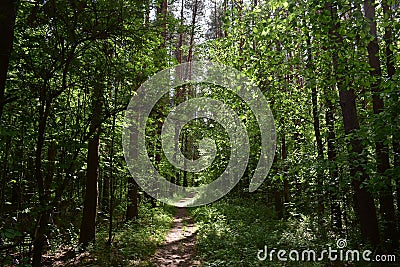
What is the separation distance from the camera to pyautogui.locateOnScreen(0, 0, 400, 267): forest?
446 centimetres

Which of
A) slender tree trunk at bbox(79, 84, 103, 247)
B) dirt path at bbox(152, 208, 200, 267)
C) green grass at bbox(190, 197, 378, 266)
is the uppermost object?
slender tree trunk at bbox(79, 84, 103, 247)

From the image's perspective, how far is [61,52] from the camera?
428cm

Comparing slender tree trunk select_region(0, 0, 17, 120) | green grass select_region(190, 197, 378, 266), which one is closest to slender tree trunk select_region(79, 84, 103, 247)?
green grass select_region(190, 197, 378, 266)

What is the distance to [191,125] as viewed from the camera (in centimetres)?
1120

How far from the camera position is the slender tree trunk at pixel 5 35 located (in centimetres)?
310

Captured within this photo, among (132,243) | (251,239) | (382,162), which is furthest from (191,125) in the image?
(382,162)

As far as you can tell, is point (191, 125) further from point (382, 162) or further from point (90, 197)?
point (382, 162)

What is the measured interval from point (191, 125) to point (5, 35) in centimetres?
824

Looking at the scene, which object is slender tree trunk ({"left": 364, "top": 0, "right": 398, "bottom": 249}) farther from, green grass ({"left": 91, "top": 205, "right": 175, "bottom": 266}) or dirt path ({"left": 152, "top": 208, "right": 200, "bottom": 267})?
green grass ({"left": 91, "top": 205, "right": 175, "bottom": 266})

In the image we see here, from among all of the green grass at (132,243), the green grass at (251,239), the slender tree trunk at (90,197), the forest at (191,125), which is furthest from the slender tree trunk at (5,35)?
the green grass at (251,239)

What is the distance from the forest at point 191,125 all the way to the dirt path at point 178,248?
8 centimetres

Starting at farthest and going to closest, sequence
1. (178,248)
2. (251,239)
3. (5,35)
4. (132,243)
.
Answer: (251,239) < (178,248) < (132,243) < (5,35)

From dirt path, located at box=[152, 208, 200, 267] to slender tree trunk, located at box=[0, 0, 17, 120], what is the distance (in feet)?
23.3

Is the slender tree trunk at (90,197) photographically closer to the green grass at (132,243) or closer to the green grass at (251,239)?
the green grass at (132,243)
